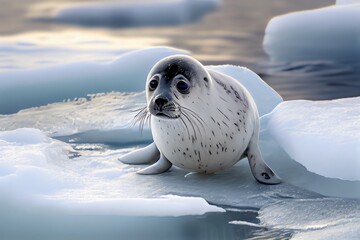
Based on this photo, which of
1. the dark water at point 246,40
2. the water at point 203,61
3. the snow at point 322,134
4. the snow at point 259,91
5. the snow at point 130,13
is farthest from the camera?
the snow at point 130,13

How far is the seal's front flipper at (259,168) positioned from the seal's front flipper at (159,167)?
435 millimetres

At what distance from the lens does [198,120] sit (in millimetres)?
4383

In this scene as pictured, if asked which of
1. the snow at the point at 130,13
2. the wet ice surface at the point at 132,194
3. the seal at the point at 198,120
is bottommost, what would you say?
the wet ice surface at the point at 132,194

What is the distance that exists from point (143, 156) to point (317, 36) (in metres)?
4.50

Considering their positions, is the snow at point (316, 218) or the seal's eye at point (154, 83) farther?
the seal's eye at point (154, 83)

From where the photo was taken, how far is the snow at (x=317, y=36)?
27.6 ft

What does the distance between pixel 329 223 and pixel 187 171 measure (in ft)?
3.72

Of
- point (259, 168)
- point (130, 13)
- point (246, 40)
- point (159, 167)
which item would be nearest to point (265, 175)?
point (259, 168)

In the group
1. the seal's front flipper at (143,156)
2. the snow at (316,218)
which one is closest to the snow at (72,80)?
the seal's front flipper at (143,156)

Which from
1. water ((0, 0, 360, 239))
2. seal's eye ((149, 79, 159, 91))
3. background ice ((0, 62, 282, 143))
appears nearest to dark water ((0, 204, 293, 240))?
water ((0, 0, 360, 239))

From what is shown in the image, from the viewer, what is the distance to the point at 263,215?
390 cm

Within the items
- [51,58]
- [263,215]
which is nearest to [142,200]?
[263,215]

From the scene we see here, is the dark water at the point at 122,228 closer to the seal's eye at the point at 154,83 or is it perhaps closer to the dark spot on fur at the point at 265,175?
the dark spot on fur at the point at 265,175

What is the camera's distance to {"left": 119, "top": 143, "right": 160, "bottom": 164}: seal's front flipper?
482 cm
